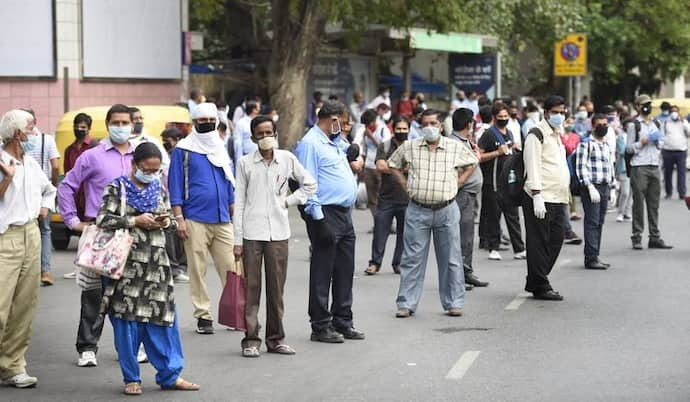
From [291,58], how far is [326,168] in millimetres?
15724

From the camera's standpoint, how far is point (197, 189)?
35.8 ft

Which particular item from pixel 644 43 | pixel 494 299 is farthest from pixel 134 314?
pixel 644 43

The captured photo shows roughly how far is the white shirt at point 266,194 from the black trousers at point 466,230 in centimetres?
392

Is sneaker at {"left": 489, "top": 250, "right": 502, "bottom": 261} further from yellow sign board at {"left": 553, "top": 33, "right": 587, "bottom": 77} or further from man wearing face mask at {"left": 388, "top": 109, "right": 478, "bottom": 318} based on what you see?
yellow sign board at {"left": 553, "top": 33, "right": 587, "bottom": 77}

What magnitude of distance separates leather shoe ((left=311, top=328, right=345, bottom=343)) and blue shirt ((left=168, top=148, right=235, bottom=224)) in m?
1.25

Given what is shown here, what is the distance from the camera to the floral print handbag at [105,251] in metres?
8.54

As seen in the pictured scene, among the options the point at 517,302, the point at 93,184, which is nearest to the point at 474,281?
the point at 517,302

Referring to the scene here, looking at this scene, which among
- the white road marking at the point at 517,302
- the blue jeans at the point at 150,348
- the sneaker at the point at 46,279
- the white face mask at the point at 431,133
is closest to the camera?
the blue jeans at the point at 150,348

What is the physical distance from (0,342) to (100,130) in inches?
354

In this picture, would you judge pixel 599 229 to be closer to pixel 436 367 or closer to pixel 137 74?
pixel 436 367

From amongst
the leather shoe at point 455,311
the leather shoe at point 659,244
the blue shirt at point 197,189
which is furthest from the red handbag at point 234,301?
the leather shoe at point 659,244

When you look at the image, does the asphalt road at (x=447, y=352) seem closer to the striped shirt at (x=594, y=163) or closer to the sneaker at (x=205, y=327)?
the sneaker at (x=205, y=327)

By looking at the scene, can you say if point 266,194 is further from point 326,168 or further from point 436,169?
point 436,169

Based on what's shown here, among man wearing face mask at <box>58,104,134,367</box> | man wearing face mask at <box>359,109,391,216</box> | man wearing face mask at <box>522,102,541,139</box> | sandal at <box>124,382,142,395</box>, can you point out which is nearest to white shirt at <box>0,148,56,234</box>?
man wearing face mask at <box>58,104,134,367</box>
